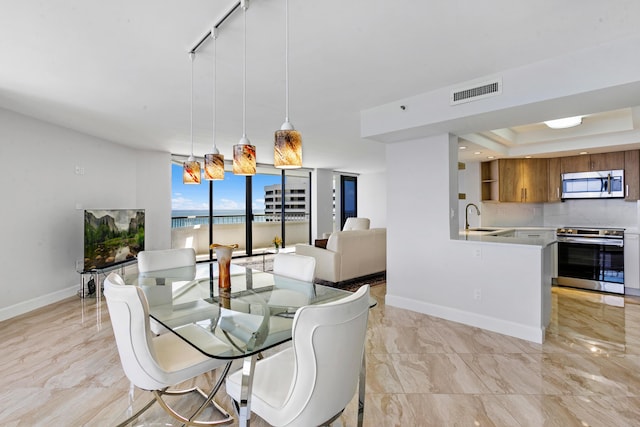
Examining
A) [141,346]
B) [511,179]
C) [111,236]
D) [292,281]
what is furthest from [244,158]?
[511,179]

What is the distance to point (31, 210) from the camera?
13.2ft

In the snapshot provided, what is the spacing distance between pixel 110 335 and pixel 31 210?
6.95 ft

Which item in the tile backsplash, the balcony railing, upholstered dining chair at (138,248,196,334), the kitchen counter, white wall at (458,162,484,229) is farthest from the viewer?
the balcony railing

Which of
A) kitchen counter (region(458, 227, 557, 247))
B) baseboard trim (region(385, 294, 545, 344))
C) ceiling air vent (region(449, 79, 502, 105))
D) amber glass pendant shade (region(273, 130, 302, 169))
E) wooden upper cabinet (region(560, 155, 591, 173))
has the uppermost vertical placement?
ceiling air vent (region(449, 79, 502, 105))

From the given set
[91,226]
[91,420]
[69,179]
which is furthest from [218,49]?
[69,179]

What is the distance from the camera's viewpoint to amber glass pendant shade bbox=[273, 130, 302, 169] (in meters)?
1.77

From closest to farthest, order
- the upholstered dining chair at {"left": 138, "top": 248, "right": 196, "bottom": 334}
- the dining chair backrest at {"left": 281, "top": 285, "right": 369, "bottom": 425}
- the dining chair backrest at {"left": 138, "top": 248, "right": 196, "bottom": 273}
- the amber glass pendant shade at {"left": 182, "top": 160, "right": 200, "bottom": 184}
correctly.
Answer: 1. the dining chair backrest at {"left": 281, "top": 285, "right": 369, "bottom": 425}
2. the upholstered dining chair at {"left": 138, "top": 248, "right": 196, "bottom": 334}
3. the amber glass pendant shade at {"left": 182, "top": 160, "right": 200, "bottom": 184}
4. the dining chair backrest at {"left": 138, "top": 248, "right": 196, "bottom": 273}

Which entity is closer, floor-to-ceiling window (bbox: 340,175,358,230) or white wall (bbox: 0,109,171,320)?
white wall (bbox: 0,109,171,320)

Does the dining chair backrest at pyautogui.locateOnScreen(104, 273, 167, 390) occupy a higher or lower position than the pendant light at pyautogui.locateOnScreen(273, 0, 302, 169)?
lower

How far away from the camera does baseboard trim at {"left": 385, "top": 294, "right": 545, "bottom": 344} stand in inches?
123

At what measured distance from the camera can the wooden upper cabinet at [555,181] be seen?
5.54 meters

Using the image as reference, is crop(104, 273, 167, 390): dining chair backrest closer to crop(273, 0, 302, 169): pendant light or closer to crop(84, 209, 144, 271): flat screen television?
crop(273, 0, 302, 169): pendant light

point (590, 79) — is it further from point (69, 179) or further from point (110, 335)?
point (69, 179)

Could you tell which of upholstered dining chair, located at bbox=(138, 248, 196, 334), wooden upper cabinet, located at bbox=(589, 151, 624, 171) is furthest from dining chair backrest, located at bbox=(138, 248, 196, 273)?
wooden upper cabinet, located at bbox=(589, 151, 624, 171)
